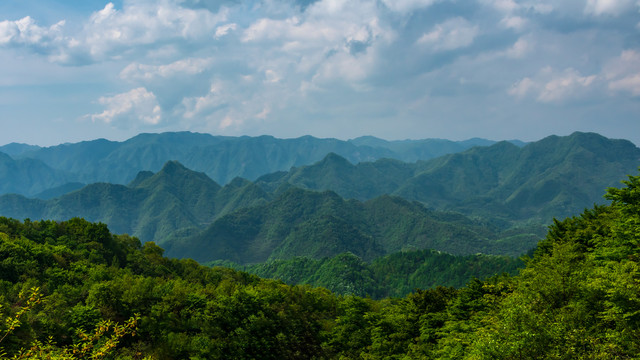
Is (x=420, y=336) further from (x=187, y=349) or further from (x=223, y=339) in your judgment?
(x=187, y=349)

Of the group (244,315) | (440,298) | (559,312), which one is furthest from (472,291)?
(244,315)

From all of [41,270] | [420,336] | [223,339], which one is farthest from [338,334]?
[41,270]

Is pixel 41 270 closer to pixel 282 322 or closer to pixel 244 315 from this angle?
pixel 244 315

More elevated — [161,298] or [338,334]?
[161,298]

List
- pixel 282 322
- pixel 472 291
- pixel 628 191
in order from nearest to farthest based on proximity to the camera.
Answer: pixel 628 191 → pixel 472 291 → pixel 282 322

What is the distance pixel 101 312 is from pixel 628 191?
64151 mm

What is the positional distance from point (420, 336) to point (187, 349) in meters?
29.1

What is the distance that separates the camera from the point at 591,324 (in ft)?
101

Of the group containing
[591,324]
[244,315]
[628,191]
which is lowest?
[244,315]

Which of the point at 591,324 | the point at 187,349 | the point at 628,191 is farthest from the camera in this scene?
the point at 187,349

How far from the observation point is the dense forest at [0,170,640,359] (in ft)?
90.7

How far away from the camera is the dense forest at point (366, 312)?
27.7 meters

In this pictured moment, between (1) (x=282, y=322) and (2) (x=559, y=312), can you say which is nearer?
(2) (x=559, y=312)

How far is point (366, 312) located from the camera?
56.8m
